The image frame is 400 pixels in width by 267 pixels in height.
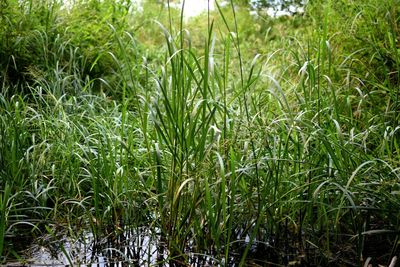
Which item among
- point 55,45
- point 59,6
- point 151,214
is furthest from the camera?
point 59,6

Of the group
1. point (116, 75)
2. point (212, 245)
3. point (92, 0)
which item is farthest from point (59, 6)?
point (212, 245)

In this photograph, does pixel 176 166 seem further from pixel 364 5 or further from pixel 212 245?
pixel 364 5

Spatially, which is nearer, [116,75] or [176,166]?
[176,166]

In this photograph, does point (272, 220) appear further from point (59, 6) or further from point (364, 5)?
point (59, 6)

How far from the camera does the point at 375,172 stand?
2307 mm

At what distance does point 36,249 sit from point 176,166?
2.38ft

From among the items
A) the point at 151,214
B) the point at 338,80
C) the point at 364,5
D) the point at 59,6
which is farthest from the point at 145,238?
the point at 59,6

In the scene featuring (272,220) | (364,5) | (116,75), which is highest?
(364,5)

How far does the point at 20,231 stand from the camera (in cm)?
254

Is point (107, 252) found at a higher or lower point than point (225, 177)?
lower

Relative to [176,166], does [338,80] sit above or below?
above

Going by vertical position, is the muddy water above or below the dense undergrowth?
below

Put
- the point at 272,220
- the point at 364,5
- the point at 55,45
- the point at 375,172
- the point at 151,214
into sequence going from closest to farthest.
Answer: the point at 272,220
the point at 375,172
the point at 151,214
the point at 364,5
the point at 55,45

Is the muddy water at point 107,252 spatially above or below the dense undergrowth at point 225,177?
below
